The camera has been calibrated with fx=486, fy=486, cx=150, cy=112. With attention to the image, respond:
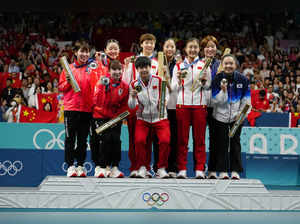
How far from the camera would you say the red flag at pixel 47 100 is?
12.8m

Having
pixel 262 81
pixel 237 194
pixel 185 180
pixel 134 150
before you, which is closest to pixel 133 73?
pixel 134 150

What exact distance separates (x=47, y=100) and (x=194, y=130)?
21.5ft

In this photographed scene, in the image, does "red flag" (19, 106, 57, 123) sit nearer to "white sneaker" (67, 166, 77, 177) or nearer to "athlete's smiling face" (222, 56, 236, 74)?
"white sneaker" (67, 166, 77, 177)

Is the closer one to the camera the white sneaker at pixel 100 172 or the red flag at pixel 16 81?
the white sneaker at pixel 100 172

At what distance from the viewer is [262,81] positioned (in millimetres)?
15320

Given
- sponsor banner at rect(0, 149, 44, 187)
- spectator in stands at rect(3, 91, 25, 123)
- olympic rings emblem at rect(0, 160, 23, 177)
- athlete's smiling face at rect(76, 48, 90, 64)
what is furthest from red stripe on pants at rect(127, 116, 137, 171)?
spectator in stands at rect(3, 91, 25, 123)

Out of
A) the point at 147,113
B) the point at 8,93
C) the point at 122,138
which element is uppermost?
the point at 8,93

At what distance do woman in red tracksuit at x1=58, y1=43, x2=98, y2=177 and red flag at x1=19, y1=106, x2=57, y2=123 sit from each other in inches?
204

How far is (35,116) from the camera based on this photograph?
485 inches

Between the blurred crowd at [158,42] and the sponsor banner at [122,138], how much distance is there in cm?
219

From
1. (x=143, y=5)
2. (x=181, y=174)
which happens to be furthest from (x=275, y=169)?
(x=143, y=5)

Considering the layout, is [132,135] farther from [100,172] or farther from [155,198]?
[155,198]

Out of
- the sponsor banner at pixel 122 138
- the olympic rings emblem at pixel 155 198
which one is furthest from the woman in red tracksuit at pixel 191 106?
the sponsor banner at pixel 122 138

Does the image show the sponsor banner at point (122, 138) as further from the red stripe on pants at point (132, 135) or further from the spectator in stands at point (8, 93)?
the red stripe on pants at point (132, 135)
